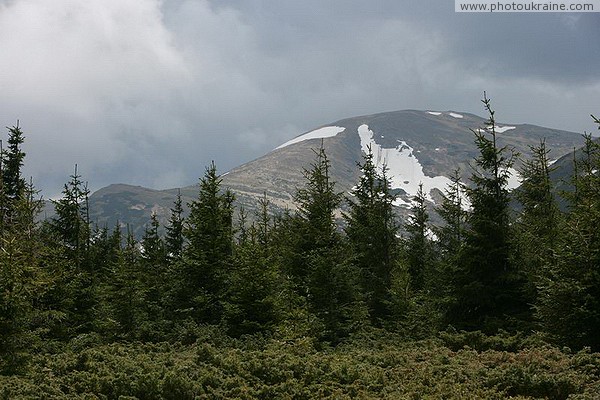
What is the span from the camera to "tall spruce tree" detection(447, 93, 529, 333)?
69.5 feet

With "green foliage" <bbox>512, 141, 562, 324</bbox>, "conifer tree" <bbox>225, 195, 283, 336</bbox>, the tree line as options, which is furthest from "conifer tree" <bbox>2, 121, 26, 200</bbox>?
"green foliage" <bbox>512, 141, 562, 324</bbox>

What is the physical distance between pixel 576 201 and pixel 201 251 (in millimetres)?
17578

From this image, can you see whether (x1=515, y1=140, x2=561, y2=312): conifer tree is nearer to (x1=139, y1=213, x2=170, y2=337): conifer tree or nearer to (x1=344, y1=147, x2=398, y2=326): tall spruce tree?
(x1=344, y1=147, x2=398, y2=326): tall spruce tree

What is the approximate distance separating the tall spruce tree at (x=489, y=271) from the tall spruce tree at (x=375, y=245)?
7.61m

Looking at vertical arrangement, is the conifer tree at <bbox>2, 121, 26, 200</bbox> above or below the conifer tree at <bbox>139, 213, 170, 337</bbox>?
above

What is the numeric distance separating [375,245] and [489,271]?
9.98 metres

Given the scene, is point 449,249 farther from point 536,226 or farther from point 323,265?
point 323,265

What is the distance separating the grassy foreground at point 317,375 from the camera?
1232cm

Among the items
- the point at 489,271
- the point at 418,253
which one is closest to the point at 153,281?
the point at 418,253

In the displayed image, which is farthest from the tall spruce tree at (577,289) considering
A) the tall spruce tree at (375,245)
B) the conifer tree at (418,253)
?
the conifer tree at (418,253)

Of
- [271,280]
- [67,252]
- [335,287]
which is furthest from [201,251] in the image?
[67,252]

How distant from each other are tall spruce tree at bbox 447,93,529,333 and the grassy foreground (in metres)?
4.05

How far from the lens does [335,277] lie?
23.4 meters

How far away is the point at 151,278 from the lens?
34000 mm
